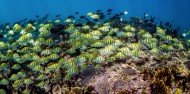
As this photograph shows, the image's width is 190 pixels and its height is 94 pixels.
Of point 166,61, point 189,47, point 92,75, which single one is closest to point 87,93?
point 92,75

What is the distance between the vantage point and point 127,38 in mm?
14961

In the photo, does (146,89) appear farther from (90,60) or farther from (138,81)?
(90,60)

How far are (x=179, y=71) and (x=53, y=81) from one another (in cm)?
433

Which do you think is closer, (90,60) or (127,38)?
(90,60)

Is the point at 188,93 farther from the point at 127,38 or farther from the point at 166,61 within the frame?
the point at 127,38

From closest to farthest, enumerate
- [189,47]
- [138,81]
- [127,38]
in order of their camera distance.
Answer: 1. [138,81]
2. [127,38]
3. [189,47]

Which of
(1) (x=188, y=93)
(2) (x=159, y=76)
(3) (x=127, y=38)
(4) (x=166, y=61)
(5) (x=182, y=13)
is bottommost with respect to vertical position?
(1) (x=188, y=93)

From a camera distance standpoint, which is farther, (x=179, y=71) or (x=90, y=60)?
(x=90, y=60)

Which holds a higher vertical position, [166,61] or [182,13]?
[182,13]

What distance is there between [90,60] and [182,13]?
5478 inches

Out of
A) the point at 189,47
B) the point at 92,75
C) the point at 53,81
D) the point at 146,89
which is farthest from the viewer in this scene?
the point at 189,47

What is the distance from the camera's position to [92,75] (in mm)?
9430

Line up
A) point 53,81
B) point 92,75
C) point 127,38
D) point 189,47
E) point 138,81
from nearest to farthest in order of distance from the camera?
point 138,81, point 92,75, point 53,81, point 127,38, point 189,47

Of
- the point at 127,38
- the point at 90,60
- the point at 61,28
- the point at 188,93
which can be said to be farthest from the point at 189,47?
the point at 188,93
